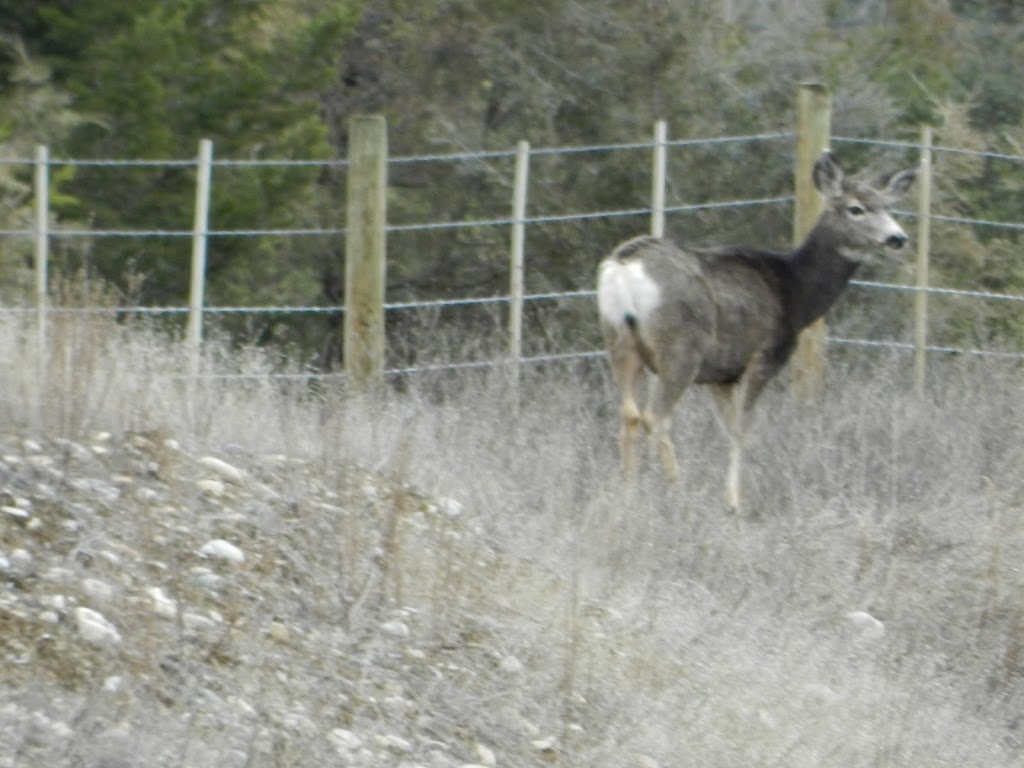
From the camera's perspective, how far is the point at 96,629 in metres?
6.50

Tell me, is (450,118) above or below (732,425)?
above

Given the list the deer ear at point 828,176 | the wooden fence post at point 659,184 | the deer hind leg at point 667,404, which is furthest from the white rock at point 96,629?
the wooden fence post at point 659,184

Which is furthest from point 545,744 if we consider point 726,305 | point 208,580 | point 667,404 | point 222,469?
point 726,305

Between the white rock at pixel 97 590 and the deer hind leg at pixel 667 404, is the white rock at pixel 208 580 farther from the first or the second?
the deer hind leg at pixel 667 404

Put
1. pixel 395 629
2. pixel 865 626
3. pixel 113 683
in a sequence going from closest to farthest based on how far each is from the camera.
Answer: pixel 113 683
pixel 395 629
pixel 865 626

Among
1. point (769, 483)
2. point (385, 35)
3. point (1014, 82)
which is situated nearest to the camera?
point (769, 483)

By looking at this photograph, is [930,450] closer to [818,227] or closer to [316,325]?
[818,227]

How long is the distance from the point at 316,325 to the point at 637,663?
12036 mm

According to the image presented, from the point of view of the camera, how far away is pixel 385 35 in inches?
880

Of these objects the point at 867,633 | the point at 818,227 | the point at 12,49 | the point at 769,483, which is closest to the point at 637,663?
the point at 867,633

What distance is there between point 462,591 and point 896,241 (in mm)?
4760

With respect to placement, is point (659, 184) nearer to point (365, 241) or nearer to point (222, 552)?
point (365, 241)

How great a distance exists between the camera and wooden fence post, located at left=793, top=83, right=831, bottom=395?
13.1 meters

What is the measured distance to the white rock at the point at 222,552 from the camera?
7.39 meters
